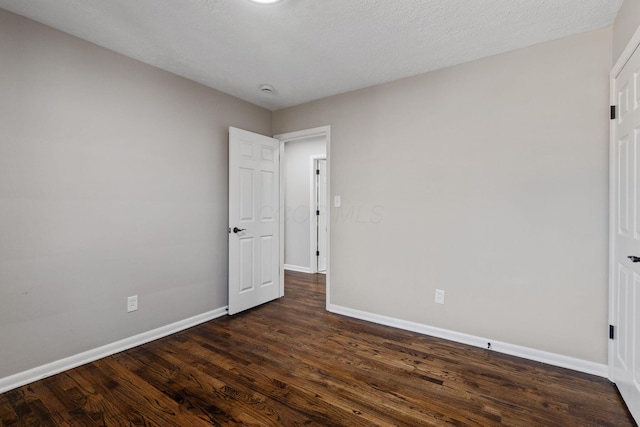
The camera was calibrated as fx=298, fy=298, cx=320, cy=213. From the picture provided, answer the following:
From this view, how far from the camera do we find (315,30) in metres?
2.13

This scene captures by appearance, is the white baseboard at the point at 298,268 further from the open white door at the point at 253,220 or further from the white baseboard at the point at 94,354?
the white baseboard at the point at 94,354

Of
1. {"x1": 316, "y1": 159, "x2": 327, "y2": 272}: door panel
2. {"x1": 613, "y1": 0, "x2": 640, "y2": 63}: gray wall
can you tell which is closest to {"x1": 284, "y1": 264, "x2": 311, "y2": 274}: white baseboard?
{"x1": 316, "y1": 159, "x2": 327, "y2": 272}: door panel

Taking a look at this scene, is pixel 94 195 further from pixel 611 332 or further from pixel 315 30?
pixel 611 332

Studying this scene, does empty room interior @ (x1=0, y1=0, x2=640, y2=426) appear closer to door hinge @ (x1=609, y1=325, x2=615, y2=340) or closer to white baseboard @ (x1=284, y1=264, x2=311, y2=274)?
door hinge @ (x1=609, y1=325, x2=615, y2=340)

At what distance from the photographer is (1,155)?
190cm

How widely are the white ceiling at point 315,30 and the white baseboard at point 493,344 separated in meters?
2.36

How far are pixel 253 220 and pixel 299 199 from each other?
Result: 196 centimetres

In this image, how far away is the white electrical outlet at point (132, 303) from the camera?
2.52m

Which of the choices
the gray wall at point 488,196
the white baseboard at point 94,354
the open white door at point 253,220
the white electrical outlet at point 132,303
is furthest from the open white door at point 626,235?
the white electrical outlet at point 132,303

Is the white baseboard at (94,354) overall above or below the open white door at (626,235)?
below

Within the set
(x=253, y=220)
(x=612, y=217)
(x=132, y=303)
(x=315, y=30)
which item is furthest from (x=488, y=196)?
(x=132, y=303)

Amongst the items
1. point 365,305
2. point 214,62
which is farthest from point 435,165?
point 214,62

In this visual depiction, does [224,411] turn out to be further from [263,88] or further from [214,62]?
[263,88]

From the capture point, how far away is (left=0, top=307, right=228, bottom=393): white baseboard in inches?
77.0
